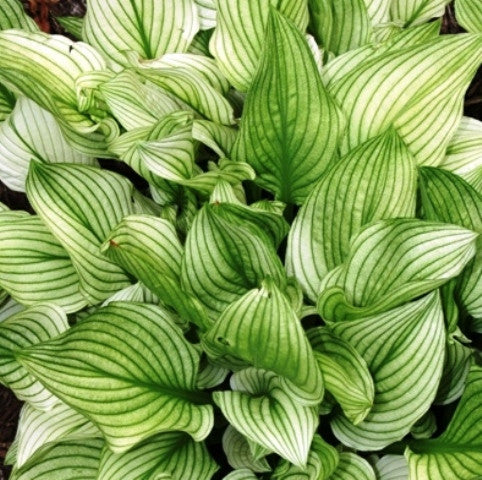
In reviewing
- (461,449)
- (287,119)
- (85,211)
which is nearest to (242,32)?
(287,119)

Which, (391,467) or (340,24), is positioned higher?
(340,24)

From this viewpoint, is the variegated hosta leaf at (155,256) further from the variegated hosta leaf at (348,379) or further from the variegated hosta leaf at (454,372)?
the variegated hosta leaf at (454,372)

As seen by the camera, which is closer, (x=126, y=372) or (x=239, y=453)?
(x=126, y=372)

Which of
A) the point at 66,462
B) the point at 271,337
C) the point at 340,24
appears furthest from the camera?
the point at 340,24

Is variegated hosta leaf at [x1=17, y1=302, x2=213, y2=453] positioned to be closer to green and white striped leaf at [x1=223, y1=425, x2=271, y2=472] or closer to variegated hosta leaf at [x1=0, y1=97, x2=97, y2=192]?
green and white striped leaf at [x1=223, y1=425, x2=271, y2=472]

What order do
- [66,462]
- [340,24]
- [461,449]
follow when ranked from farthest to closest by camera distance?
[340,24]
[66,462]
[461,449]

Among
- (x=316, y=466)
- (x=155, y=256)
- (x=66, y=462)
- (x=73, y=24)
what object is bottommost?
(x=66, y=462)

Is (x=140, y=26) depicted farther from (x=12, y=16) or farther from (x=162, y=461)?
(x=162, y=461)

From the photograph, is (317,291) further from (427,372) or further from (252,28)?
(252,28)

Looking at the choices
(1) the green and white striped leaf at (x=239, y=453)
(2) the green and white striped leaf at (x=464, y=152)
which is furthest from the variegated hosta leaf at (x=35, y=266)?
A: (2) the green and white striped leaf at (x=464, y=152)
